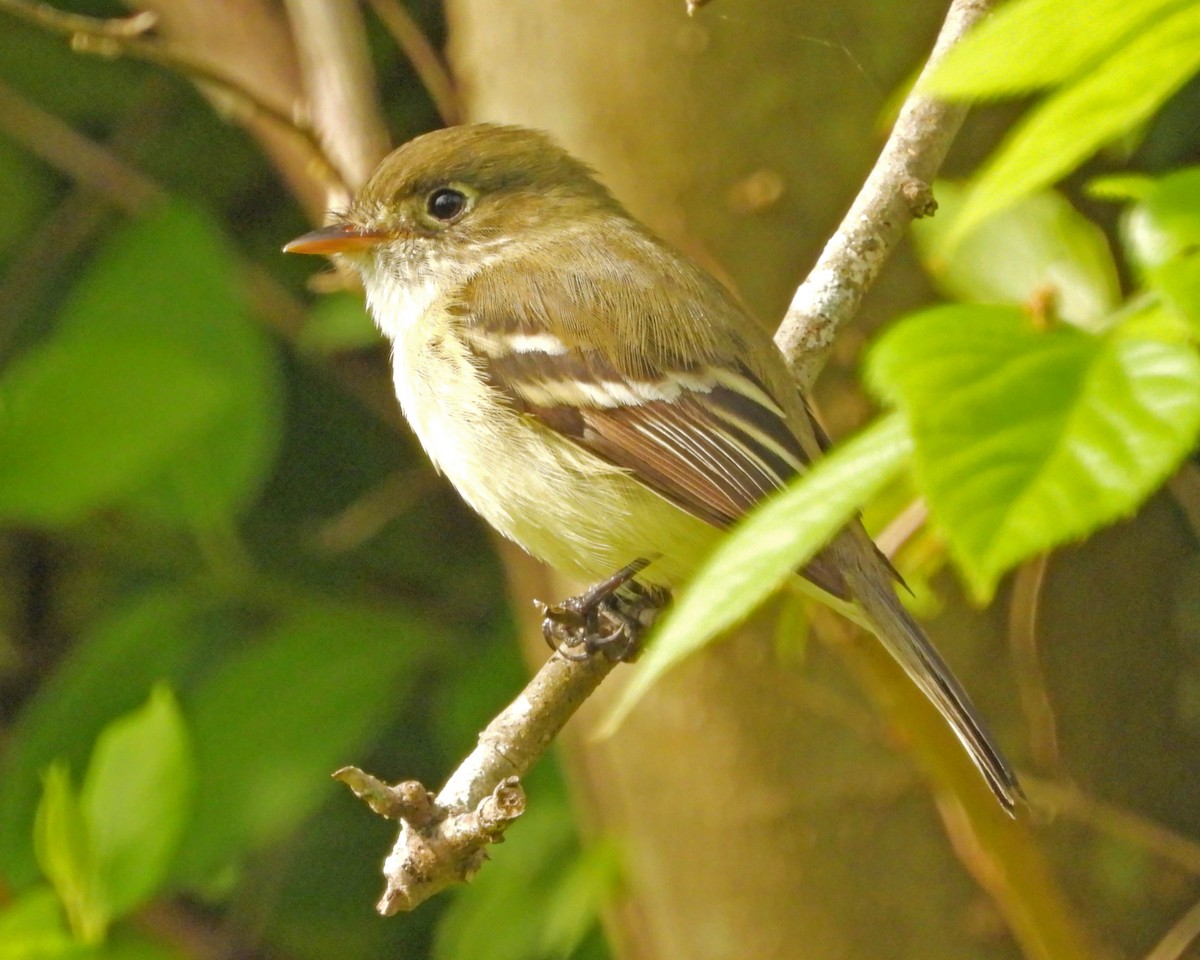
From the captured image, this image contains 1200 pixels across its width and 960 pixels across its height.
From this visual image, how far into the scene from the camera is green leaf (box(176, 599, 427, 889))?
10.7 ft

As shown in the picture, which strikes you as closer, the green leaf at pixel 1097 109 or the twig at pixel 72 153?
the green leaf at pixel 1097 109

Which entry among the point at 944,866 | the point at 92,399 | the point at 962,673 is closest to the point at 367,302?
the point at 92,399

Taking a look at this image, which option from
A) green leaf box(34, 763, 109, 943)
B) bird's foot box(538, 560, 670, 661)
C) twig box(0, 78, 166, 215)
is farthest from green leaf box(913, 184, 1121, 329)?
twig box(0, 78, 166, 215)

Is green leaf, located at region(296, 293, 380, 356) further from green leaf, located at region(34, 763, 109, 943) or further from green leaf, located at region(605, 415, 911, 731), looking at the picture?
green leaf, located at region(605, 415, 911, 731)

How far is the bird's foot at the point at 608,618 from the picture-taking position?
241cm

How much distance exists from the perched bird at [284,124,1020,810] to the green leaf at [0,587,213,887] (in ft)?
3.39

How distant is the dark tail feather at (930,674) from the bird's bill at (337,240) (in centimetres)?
138

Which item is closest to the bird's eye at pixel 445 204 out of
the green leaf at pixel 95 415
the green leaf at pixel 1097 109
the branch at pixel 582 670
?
the green leaf at pixel 95 415

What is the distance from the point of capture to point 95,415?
9.90 feet

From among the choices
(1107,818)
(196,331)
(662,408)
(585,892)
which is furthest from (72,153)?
(1107,818)

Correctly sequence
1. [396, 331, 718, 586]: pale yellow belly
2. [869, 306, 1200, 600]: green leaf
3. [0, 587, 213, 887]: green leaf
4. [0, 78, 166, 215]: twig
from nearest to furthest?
[869, 306, 1200, 600]: green leaf, [396, 331, 718, 586]: pale yellow belly, [0, 587, 213, 887]: green leaf, [0, 78, 166, 215]: twig

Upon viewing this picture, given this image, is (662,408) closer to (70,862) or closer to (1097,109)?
(70,862)

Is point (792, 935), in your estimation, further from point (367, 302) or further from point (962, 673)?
point (367, 302)

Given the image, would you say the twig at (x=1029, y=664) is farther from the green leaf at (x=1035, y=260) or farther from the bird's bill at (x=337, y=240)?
the bird's bill at (x=337, y=240)
